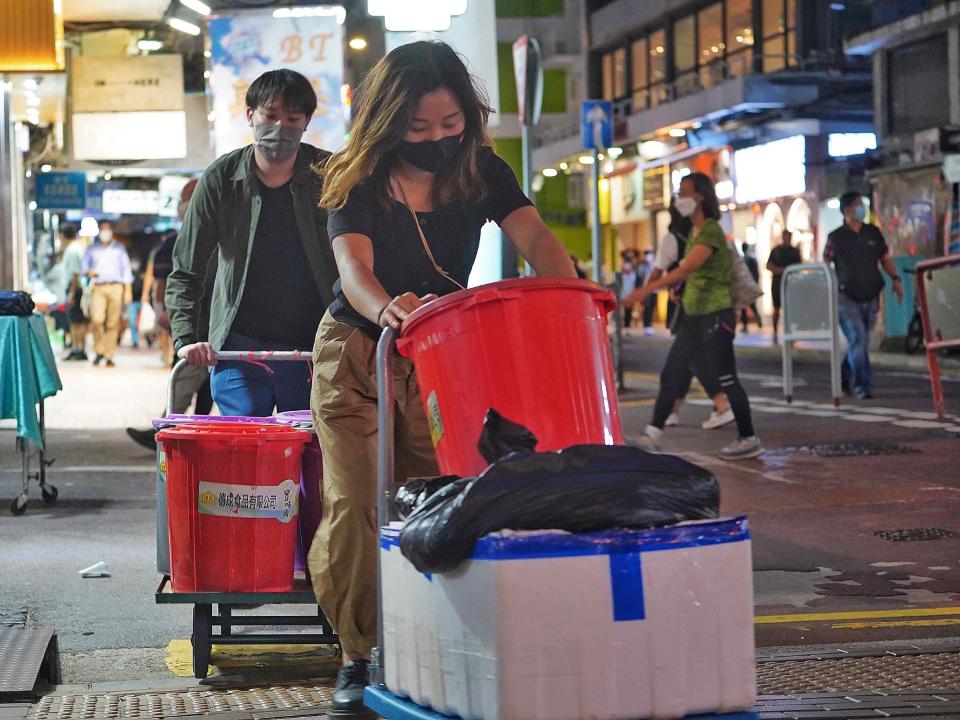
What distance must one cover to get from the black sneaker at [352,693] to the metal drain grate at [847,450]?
7.28 m

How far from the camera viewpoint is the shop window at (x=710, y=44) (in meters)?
41.8

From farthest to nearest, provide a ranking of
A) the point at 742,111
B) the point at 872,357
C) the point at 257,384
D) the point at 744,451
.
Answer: the point at 742,111 → the point at 872,357 → the point at 744,451 → the point at 257,384

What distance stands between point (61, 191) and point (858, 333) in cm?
2918

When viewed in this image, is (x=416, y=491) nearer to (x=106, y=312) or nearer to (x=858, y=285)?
(x=858, y=285)

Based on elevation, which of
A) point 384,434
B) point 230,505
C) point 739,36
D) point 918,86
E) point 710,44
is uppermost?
point 710,44

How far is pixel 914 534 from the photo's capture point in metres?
7.73

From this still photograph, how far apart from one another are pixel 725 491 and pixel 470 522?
21.4 ft

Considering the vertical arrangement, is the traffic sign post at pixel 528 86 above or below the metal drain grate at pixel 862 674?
above

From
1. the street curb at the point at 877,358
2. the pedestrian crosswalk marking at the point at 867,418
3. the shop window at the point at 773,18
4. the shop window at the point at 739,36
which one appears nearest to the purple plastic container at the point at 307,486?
the pedestrian crosswalk marking at the point at 867,418

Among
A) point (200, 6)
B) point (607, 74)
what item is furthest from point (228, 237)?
point (607, 74)

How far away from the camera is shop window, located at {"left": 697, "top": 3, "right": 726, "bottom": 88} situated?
1647 inches

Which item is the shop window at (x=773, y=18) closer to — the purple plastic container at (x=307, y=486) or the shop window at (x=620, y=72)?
the shop window at (x=620, y=72)

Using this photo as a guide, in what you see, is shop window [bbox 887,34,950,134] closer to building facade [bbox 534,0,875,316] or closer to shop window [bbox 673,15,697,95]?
building facade [bbox 534,0,875,316]

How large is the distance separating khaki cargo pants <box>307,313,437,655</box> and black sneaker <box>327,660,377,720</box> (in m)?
0.07
